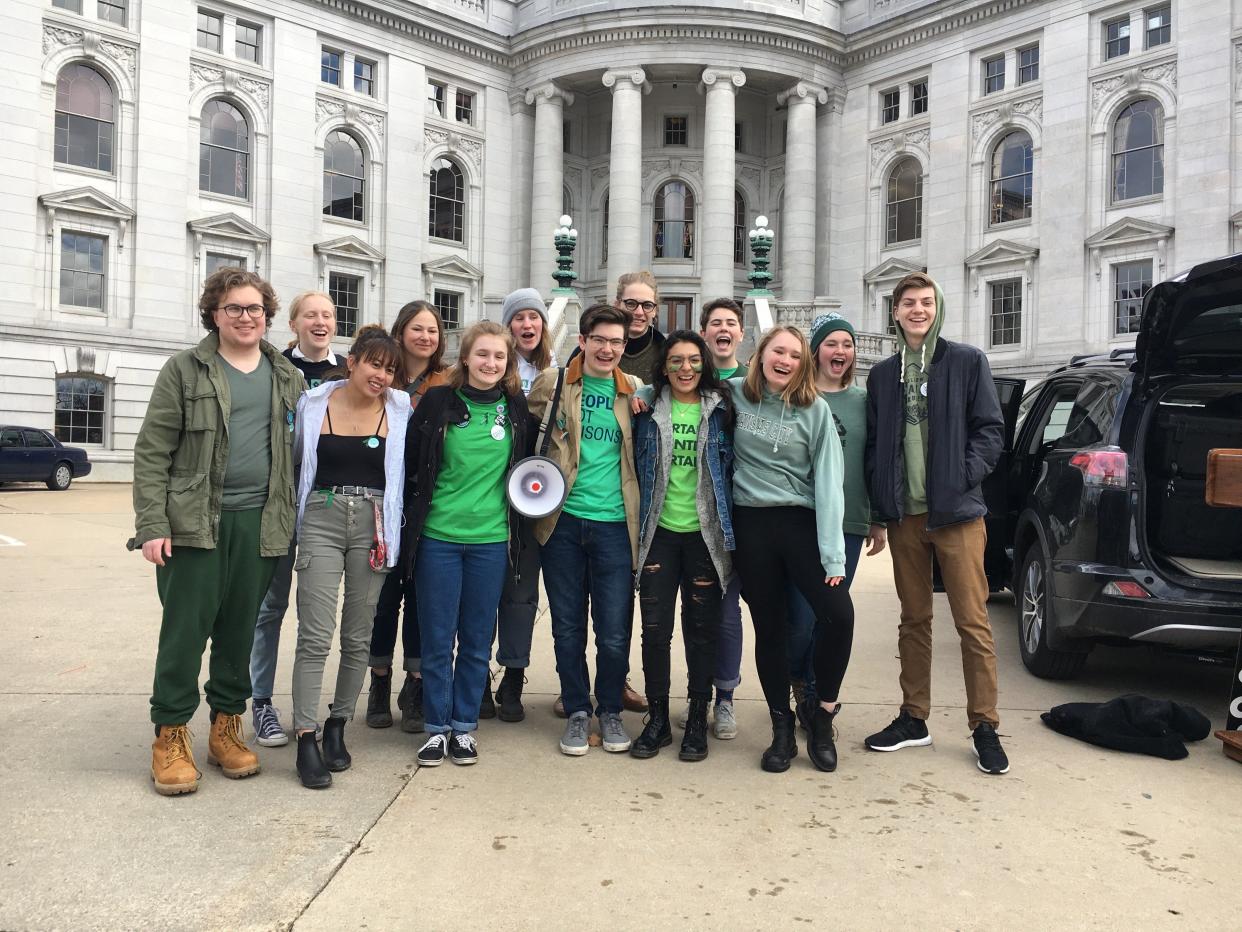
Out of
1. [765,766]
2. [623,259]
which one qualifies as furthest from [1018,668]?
[623,259]

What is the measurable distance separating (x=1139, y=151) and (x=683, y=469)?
31.5 m

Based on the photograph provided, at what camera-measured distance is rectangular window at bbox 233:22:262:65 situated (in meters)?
32.4

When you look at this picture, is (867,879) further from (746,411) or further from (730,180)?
(730,180)

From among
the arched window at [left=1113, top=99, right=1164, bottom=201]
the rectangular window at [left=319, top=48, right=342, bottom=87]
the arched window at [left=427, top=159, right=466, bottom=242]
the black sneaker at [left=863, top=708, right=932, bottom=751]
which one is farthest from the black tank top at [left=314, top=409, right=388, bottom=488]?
the arched window at [left=427, top=159, right=466, bottom=242]

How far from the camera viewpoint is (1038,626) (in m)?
6.30

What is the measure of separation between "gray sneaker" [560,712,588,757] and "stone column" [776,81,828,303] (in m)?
33.4

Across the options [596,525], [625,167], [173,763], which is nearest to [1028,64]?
[625,167]

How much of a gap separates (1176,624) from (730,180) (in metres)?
32.9

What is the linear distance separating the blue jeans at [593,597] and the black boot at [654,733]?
0.62ft

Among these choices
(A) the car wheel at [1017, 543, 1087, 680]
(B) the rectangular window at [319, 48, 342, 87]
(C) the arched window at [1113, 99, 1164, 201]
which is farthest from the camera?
(B) the rectangular window at [319, 48, 342, 87]

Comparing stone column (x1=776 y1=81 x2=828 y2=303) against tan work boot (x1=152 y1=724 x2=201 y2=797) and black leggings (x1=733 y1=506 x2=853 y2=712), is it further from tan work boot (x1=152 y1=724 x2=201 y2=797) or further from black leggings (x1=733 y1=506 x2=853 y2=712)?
tan work boot (x1=152 y1=724 x2=201 y2=797)

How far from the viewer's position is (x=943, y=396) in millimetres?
4887

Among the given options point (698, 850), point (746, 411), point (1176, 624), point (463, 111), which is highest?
point (463, 111)

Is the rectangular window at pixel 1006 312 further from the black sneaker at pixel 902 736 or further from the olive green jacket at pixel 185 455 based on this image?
the olive green jacket at pixel 185 455
